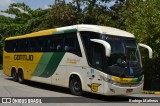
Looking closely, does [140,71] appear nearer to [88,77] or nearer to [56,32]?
[88,77]

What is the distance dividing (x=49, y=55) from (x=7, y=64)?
712cm

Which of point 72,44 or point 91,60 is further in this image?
point 72,44

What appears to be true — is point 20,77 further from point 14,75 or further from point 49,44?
point 49,44

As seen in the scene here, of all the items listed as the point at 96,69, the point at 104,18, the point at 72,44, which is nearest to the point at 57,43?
the point at 72,44

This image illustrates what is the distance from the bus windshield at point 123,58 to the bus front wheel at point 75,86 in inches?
84.8

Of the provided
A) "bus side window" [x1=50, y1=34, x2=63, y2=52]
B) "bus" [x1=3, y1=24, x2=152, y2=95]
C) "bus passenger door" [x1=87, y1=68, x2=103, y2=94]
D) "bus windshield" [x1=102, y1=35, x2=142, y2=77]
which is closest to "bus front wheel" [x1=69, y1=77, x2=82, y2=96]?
"bus" [x1=3, y1=24, x2=152, y2=95]

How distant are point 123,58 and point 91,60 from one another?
1403 millimetres

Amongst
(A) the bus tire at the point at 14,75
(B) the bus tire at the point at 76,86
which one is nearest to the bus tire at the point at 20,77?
(A) the bus tire at the point at 14,75

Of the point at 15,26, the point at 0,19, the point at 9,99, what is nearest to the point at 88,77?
the point at 9,99

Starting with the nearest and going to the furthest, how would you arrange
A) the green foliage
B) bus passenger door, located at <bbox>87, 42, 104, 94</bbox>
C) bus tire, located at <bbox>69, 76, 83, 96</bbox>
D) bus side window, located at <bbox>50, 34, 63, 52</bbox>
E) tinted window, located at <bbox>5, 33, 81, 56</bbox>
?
bus passenger door, located at <bbox>87, 42, 104, 94</bbox>, bus tire, located at <bbox>69, 76, 83, 96</bbox>, tinted window, located at <bbox>5, 33, 81, 56</bbox>, bus side window, located at <bbox>50, 34, 63, 52</bbox>, the green foliage

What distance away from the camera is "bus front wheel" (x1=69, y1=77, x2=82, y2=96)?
672 inches

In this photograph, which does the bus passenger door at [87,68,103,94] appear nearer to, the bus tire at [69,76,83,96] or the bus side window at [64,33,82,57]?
the bus tire at [69,76,83,96]

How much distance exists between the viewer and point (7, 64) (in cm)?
2575

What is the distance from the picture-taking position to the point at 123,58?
1567 cm
